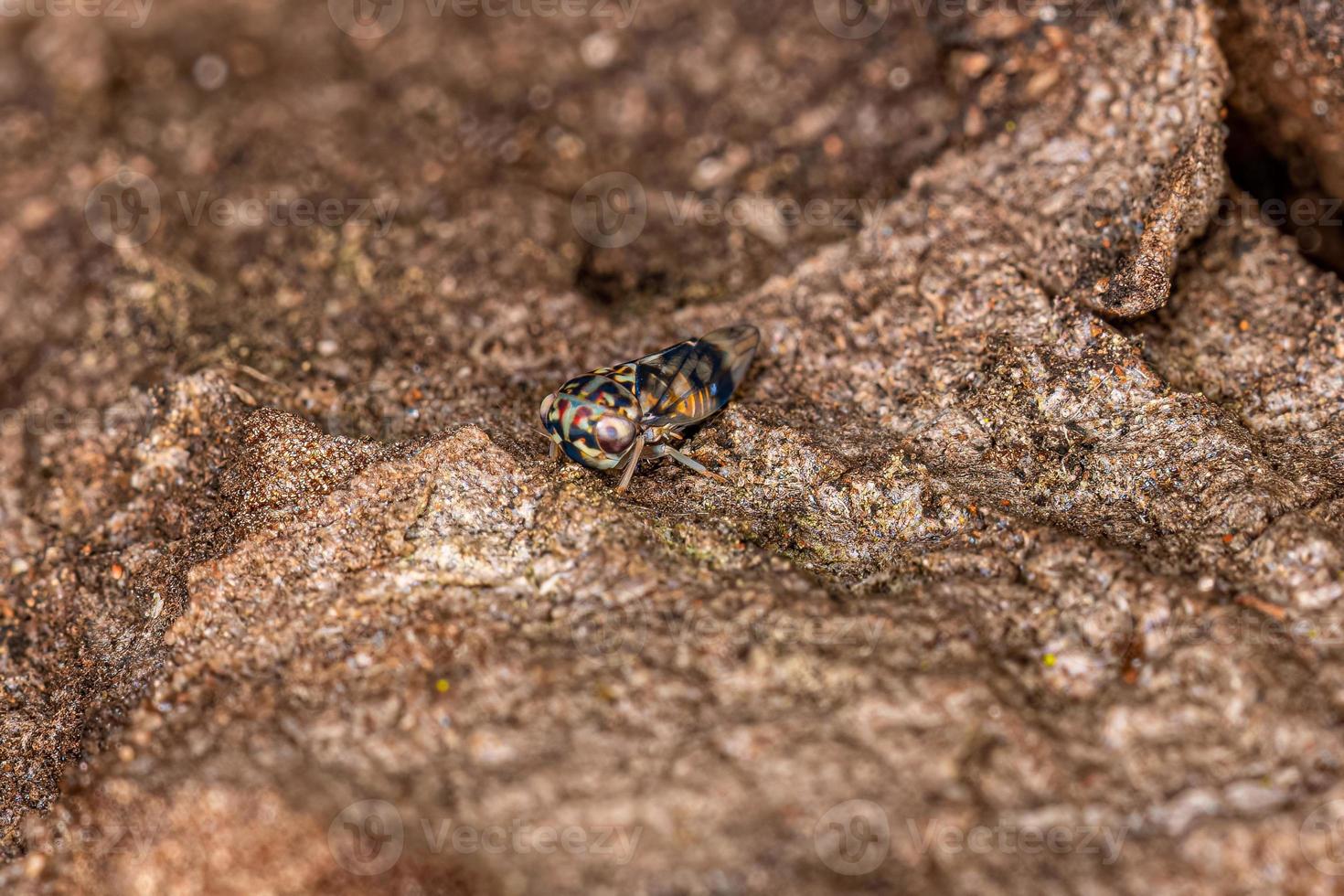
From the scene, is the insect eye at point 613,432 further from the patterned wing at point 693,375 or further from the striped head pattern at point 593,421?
the patterned wing at point 693,375

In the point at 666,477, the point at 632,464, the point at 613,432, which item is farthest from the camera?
the point at 666,477

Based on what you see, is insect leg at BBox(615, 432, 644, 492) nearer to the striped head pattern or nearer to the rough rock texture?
the striped head pattern

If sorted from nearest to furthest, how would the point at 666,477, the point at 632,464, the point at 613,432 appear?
the point at 613,432
the point at 632,464
the point at 666,477

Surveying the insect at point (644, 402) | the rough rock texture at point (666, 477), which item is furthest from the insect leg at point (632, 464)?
the rough rock texture at point (666, 477)

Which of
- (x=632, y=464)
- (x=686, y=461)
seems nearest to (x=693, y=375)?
(x=686, y=461)

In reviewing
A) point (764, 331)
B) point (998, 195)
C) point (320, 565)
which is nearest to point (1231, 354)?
point (998, 195)

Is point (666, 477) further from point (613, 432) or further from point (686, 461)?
point (613, 432)
